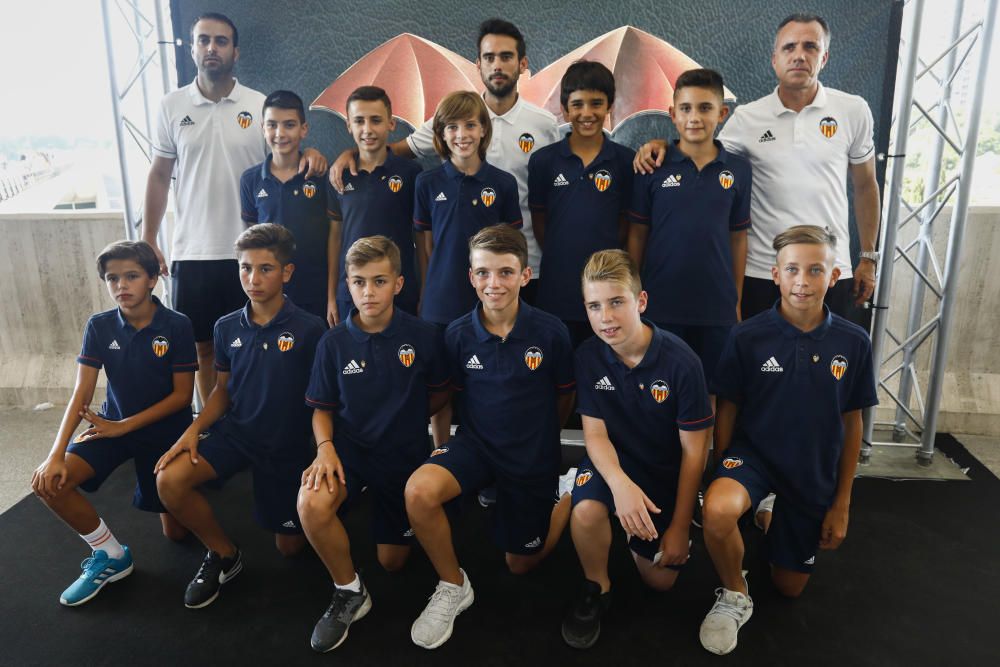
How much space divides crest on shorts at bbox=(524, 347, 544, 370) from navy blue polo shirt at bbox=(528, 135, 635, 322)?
496 millimetres

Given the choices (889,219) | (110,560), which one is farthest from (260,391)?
(889,219)

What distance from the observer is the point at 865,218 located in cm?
278

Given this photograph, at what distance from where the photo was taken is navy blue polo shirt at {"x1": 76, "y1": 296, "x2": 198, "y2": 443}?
233 cm

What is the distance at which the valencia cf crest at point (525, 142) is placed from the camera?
105 inches

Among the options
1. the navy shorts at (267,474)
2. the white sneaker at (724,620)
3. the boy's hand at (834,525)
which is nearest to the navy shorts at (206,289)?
the navy shorts at (267,474)

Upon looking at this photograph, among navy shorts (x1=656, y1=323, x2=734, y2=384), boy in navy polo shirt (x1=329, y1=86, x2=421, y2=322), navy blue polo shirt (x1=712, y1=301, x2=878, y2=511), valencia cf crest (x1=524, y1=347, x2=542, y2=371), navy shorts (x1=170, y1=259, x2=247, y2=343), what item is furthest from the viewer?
navy shorts (x1=170, y1=259, x2=247, y2=343)

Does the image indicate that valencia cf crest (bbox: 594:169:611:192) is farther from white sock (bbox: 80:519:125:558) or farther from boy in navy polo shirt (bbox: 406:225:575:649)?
white sock (bbox: 80:519:125:558)

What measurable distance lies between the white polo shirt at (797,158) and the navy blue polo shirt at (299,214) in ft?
5.56

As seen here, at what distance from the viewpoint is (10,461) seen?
10.7 ft

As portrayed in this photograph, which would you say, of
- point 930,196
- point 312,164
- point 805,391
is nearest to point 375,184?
point 312,164

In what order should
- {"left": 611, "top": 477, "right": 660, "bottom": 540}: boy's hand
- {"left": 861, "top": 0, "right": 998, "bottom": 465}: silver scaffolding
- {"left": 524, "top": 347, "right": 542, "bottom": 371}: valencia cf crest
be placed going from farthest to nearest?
{"left": 861, "top": 0, "right": 998, "bottom": 465}: silver scaffolding
{"left": 524, "top": 347, "right": 542, "bottom": 371}: valencia cf crest
{"left": 611, "top": 477, "right": 660, "bottom": 540}: boy's hand

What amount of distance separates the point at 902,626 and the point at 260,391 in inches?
85.2

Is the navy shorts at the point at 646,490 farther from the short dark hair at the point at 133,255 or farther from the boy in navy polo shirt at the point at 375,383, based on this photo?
the short dark hair at the point at 133,255

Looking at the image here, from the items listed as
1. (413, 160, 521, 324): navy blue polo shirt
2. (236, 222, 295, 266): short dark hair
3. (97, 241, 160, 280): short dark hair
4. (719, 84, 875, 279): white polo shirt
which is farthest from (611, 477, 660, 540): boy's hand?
(97, 241, 160, 280): short dark hair
